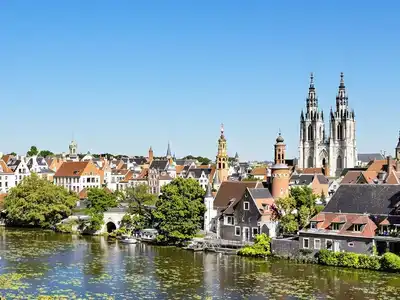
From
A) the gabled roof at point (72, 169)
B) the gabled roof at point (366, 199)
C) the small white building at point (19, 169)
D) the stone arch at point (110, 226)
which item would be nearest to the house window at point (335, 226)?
the gabled roof at point (366, 199)

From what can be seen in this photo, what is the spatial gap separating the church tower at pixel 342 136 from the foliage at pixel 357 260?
91297 mm

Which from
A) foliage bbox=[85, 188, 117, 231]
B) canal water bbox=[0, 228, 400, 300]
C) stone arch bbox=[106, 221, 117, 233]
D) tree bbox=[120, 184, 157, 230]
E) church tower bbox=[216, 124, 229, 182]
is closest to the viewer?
canal water bbox=[0, 228, 400, 300]

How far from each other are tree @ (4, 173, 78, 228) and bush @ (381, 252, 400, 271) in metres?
42.9

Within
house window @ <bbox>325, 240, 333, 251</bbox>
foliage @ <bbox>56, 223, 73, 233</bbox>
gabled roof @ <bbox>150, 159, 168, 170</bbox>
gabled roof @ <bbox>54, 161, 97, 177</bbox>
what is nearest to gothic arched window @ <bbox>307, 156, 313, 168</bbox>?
gabled roof @ <bbox>150, 159, 168, 170</bbox>

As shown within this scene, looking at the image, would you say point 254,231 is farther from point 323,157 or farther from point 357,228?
point 323,157

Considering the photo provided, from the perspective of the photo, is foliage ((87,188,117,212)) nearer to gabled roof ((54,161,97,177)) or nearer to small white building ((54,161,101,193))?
small white building ((54,161,101,193))

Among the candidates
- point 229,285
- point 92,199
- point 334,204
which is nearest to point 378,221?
point 334,204

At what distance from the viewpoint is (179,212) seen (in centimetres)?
5838

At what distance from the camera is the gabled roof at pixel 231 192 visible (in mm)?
60875

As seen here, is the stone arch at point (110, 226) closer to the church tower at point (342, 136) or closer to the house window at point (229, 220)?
the house window at point (229, 220)

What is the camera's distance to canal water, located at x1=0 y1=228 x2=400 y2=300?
36781 mm

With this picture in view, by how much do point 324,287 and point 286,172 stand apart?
22.1 m

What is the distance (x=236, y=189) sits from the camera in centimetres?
6181

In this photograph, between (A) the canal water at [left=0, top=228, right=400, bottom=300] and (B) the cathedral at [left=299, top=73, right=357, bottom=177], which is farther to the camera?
(B) the cathedral at [left=299, top=73, right=357, bottom=177]
